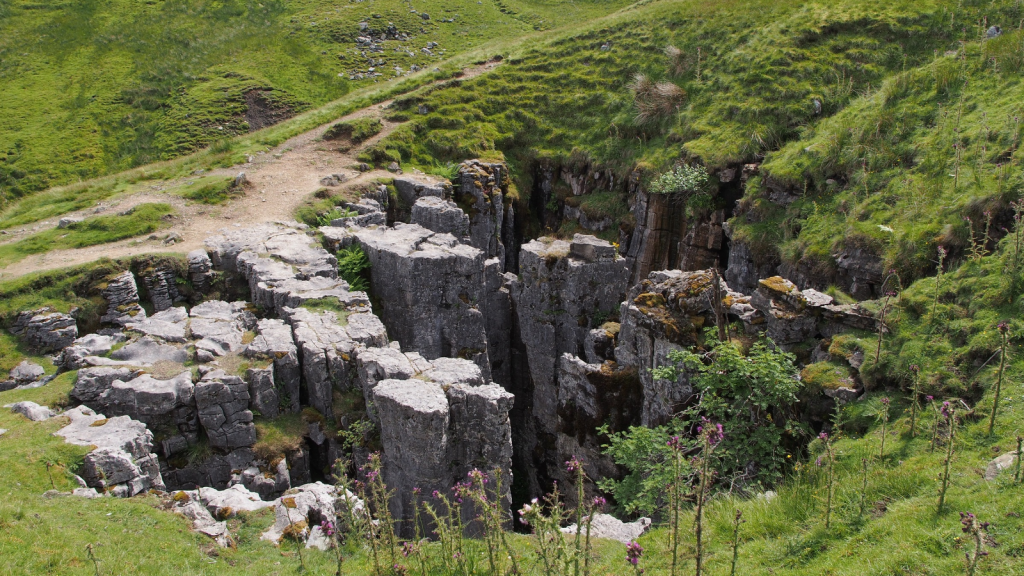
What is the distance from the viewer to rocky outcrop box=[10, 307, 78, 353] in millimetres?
18703

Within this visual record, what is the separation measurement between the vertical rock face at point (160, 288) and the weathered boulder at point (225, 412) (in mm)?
8425

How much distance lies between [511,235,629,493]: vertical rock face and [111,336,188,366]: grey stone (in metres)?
11.9

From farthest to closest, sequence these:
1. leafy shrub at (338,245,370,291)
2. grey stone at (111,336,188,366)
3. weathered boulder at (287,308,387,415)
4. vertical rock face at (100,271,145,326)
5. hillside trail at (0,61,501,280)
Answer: hillside trail at (0,61,501,280) → leafy shrub at (338,245,370,291) → vertical rock face at (100,271,145,326) → weathered boulder at (287,308,387,415) → grey stone at (111,336,188,366)

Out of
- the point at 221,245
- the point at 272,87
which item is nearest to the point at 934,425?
the point at 221,245

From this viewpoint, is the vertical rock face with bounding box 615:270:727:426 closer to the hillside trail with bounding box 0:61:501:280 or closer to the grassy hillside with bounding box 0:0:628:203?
the hillside trail with bounding box 0:61:501:280

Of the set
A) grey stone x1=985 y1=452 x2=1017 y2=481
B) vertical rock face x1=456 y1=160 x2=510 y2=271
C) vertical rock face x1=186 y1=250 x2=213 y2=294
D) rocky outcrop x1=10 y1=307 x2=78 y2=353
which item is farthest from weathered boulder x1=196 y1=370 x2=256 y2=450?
vertical rock face x1=456 y1=160 x2=510 y2=271

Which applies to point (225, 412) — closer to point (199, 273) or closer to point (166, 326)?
point (166, 326)

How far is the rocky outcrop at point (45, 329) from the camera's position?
18703mm

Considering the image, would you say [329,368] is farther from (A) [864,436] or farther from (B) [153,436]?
(A) [864,436]

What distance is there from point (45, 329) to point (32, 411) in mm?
6599

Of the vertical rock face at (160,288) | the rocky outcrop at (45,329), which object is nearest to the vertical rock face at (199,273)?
the vertical rock face at (160,288)

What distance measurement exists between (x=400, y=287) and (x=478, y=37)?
4852cm

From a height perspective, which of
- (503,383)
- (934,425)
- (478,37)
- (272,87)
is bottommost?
(503,383)

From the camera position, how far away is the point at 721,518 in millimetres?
9992
